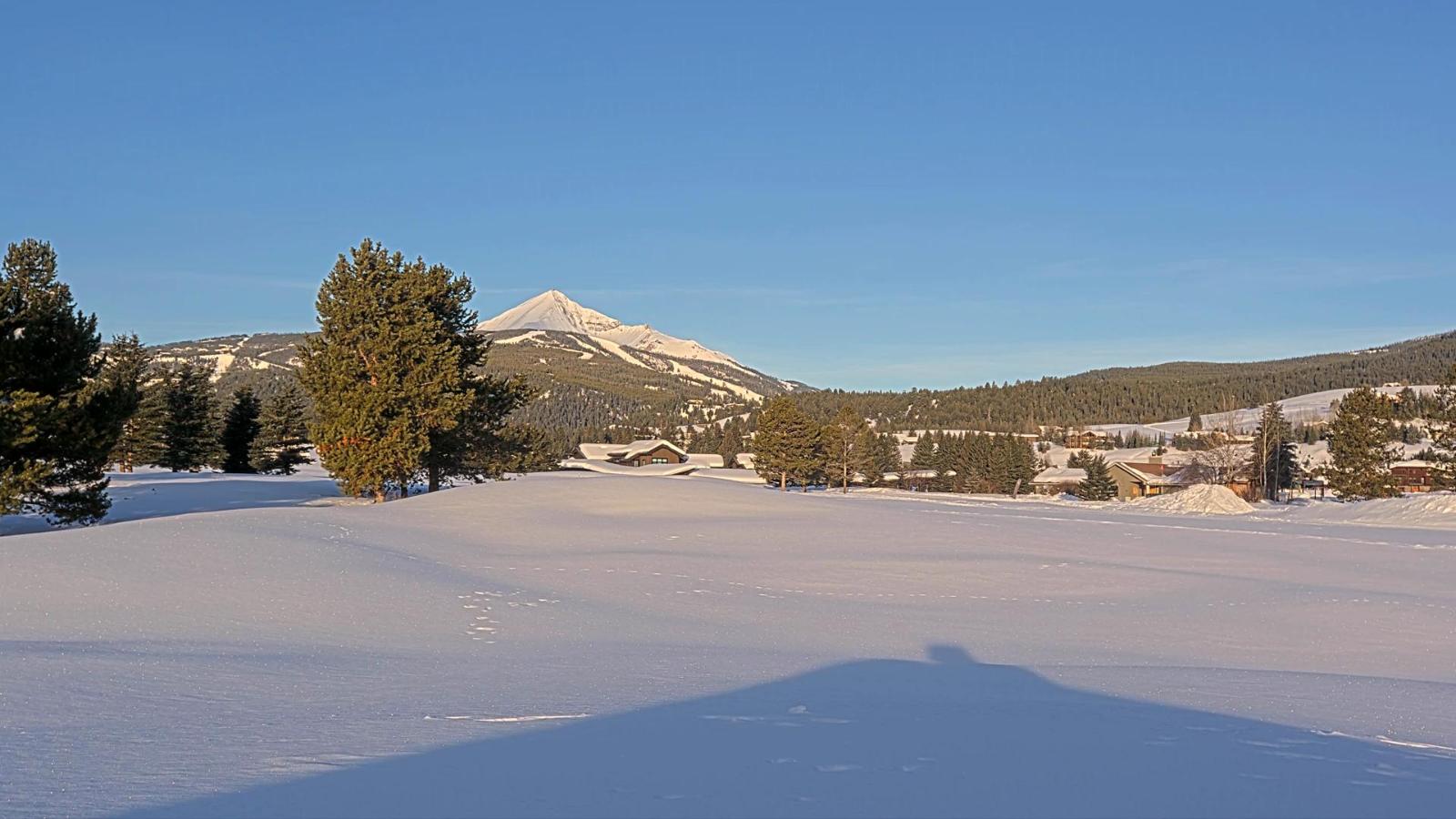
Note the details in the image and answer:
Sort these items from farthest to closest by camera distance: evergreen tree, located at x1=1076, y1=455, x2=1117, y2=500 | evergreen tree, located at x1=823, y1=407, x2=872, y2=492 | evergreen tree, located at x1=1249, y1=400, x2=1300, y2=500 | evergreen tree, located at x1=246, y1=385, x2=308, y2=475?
evergreen tree, located at x1=823, y1=407, x2=872, y2=492 → evergreen tree, located at x1=1076, y1=455, x2=1117, y2=500 → evergreen tree, located at x1=1249, y1=400, x2=1300, y2=500 → evergreen tree, located at x1=246, y1=385, x2=308, y2=475

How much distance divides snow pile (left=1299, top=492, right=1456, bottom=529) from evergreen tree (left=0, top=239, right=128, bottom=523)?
38.8 m

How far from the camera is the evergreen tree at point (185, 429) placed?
5741 centimetres

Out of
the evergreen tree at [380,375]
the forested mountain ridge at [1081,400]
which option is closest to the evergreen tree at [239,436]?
the evergreen tree at [380,375]

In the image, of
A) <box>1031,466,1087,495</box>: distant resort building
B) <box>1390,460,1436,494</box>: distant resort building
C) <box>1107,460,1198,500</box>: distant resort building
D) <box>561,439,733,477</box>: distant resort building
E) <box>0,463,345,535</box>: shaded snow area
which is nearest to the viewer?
<box>0,463,345,535</box>: shaded snow area

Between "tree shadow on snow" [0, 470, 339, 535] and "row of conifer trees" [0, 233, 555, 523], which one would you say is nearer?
"row of conifer trees" [0, 233, 555, 523]

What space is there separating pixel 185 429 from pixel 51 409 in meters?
39.5

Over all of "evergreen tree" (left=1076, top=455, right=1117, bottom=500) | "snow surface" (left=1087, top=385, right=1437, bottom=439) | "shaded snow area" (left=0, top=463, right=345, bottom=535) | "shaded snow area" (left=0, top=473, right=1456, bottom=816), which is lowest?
"shaded snow area" (left=0, top=473, right=1456, bottom=816)

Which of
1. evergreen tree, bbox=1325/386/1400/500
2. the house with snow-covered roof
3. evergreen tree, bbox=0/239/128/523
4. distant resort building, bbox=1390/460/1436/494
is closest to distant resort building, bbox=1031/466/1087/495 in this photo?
distant resort building, bbox=1390/460/1436/494

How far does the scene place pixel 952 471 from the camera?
3949 inches

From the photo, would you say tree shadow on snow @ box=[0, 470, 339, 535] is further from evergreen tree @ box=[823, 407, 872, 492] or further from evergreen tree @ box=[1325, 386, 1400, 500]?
evergreen tree @ box=[1325, 386, 1400, 500]

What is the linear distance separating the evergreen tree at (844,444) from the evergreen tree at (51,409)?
204ft

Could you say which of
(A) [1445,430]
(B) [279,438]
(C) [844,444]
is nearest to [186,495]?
(B) [279,438]

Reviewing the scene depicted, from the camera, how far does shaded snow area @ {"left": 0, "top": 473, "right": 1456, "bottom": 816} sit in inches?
208

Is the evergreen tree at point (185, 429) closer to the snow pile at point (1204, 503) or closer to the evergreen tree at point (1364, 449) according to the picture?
the snow pile at point (1204, 503)
